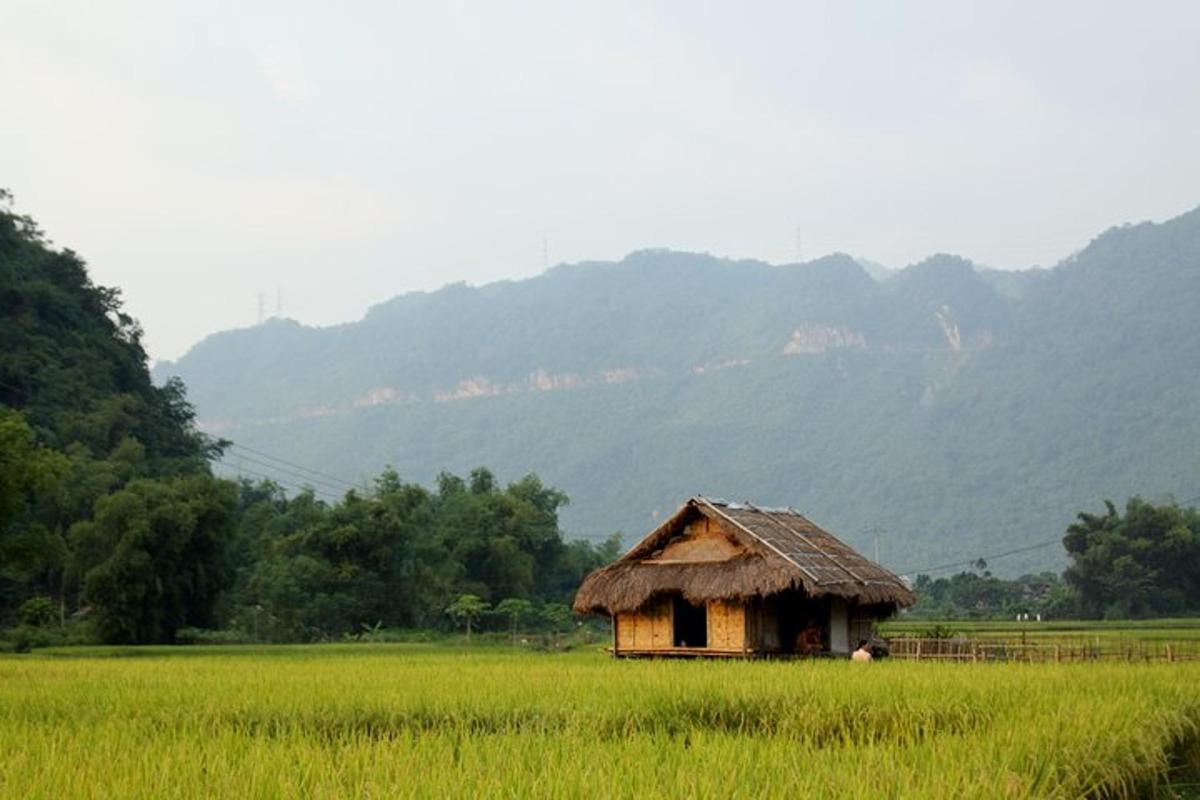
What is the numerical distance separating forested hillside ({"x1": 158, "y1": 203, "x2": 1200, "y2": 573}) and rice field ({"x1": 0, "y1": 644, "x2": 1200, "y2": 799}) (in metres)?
76.3

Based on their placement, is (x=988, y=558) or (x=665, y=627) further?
(x=988, y=558)

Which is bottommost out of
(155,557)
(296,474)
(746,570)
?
(746,570)

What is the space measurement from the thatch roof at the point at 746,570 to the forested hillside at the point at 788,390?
6476 centimetres

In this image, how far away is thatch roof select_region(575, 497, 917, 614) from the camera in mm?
20656

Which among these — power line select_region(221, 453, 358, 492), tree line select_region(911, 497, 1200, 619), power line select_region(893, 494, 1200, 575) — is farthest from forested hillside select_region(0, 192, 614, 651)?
power line select_region(221, 453, 358, 492)

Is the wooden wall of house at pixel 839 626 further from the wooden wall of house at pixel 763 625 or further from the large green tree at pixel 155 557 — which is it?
the large green tree at pixel 155 557

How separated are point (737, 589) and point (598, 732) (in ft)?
41.9

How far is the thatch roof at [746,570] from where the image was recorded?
813 inches

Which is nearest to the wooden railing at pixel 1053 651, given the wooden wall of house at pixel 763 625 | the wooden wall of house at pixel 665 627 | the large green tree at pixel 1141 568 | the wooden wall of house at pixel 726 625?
the wooden wall of house at pixel 763 625

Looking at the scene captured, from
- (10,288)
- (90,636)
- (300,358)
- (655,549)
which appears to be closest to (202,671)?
(655,549)

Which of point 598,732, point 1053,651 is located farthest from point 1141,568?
point 598,732

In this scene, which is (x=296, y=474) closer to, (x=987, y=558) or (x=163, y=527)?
(x=987, y=558)

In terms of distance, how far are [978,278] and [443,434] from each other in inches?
2643

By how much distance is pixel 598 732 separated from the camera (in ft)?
27.0
